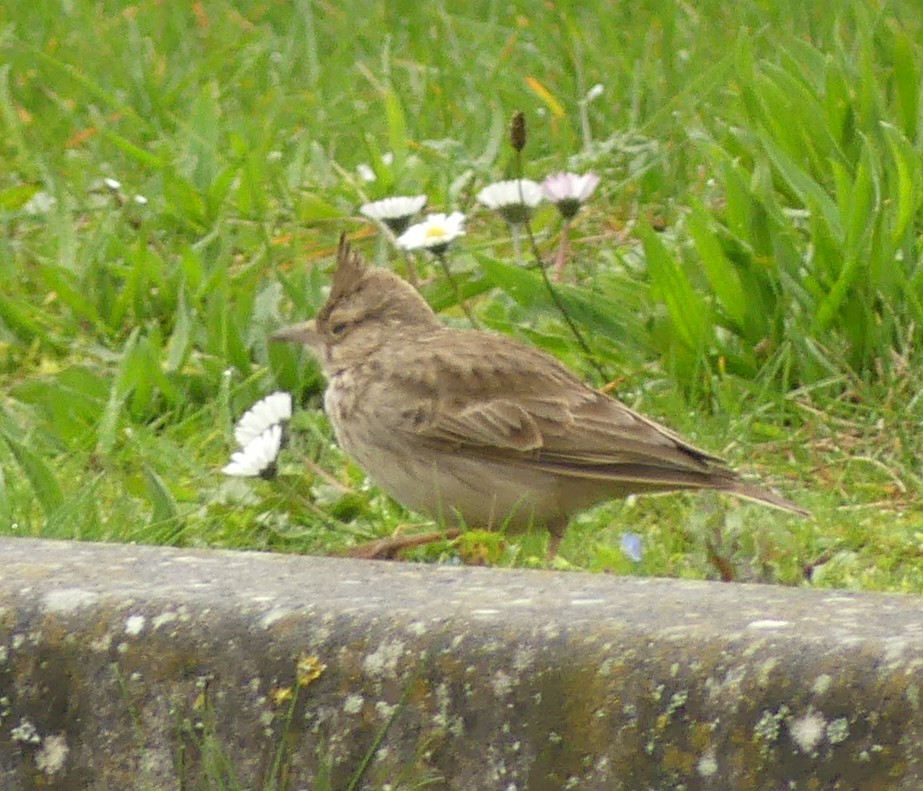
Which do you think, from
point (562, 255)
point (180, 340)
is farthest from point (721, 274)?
point (180, 340)

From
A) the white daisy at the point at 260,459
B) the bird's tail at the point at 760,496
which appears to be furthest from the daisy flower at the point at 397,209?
the bird's tail at the point at 760,496

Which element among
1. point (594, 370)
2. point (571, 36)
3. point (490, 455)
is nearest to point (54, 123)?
point (571, 36)

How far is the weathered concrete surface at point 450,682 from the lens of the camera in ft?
8.50

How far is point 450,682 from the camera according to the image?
109 inches

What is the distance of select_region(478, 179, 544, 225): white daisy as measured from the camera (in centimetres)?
580

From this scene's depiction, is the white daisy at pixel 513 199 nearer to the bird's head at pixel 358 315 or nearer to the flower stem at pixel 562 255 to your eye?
the flower stem at pixel 562 255

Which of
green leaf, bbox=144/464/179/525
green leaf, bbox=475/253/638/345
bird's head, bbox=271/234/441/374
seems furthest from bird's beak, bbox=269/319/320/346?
green leaf, bbox=144/464/179/525

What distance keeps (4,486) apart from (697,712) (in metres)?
2.52

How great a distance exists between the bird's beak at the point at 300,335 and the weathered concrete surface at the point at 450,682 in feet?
7.61

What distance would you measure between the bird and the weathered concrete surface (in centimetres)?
142

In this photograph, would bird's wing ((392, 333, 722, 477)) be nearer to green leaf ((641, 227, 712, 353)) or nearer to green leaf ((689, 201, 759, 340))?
green leaf ((641, 227, 712, 353))

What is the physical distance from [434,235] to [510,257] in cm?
105

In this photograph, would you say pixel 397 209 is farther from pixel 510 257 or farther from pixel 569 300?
pixel 510 257

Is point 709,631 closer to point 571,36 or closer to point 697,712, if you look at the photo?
point 697,712
